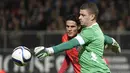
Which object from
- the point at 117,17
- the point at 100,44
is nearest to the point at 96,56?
the point at 100,44

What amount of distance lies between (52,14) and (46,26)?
0.70m

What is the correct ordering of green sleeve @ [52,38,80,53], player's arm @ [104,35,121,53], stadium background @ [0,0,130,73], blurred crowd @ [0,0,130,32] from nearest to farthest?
green sleeve @ [52,38,80,53], player's arm @ [104,35,121,53], stadium background @ [0,0,130,73], blurred crowd @ [0,0,130,32]

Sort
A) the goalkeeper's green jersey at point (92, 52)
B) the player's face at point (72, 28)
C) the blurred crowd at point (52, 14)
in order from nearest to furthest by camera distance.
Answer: the goalkeeper's green jersey at point (92, 52), the player's face at point (72, 28), the blurred crowd at point (52, 14)

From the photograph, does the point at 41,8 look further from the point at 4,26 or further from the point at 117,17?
the point at 117,17

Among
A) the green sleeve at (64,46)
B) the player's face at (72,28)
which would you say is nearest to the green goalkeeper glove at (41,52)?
the green sleeve at (64,46)

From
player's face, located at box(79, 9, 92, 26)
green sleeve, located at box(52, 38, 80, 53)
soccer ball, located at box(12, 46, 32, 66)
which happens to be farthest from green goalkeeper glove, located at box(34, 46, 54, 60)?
player's face, located at box(79, 9, 92, 26)

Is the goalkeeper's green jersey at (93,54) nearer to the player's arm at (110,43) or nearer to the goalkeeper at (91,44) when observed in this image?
the goalkeeper at (91,44)

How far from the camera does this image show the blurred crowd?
54.4 feet

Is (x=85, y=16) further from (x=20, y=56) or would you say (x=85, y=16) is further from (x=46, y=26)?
(x=46, y=26)

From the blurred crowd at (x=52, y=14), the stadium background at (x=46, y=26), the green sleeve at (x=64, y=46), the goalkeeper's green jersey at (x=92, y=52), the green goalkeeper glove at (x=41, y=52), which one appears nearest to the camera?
the green goalkeeper glove at (x=41, y=52)

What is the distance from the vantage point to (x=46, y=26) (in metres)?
17.2

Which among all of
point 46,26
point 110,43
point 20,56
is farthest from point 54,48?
point 46,26

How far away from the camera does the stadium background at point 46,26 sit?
1514cm

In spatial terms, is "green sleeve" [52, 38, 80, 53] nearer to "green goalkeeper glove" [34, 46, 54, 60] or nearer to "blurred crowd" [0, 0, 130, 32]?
"green goalkeeper glove" [34, 46, 54, 60]
